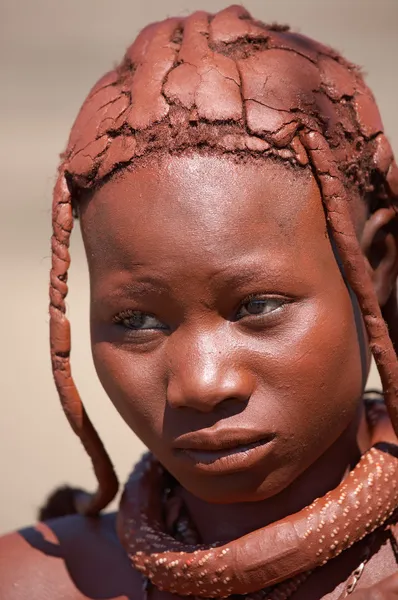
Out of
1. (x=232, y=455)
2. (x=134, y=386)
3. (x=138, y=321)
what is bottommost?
(x=232, y=455)

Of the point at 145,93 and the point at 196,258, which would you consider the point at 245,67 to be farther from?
the point at 196,258

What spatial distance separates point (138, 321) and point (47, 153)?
11.1 ft

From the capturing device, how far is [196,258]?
175 cm

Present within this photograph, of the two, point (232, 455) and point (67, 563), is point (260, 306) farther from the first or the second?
point (67, 563)

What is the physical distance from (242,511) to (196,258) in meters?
0.51

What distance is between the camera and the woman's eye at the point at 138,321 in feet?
6.03

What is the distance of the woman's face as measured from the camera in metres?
1.76

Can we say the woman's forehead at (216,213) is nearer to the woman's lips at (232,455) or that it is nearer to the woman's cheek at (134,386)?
the woman's cheek at (134,386)

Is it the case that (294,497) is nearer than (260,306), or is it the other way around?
(260,306)

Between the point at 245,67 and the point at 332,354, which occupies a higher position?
the point at 245,67

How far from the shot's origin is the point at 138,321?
6.11ft

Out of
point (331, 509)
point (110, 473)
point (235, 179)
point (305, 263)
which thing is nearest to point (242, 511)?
point (331, 509)

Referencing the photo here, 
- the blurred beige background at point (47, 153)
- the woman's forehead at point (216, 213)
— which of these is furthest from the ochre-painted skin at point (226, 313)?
the blurred beige background at point (47, 153)

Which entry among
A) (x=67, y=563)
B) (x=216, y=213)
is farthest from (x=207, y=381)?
(x=67, y=563)
